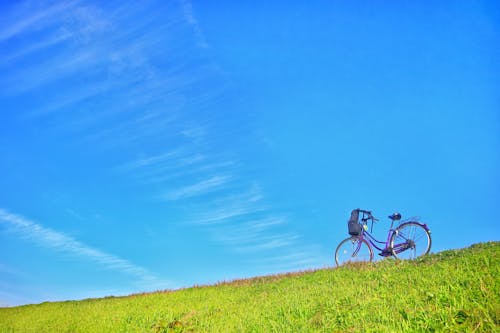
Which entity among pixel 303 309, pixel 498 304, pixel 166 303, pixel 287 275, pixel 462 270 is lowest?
pixel 498 304

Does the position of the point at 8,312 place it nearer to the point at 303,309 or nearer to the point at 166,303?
the point at 166,303

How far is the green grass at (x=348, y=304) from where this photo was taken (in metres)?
6.33

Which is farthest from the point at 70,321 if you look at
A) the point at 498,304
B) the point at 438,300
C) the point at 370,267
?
the point at 498,304

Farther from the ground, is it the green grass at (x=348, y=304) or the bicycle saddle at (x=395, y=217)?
the bicycle saddle at (x=395, y=217)

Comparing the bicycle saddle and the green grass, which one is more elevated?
the bicycle saddle

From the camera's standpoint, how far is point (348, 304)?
8.16 meters

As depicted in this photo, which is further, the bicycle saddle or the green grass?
the bicycle saddle

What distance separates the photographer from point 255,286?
1589 centimetres

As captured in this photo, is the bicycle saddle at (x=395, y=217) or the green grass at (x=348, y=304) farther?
the bicycle saddle at (x=395, y=217)

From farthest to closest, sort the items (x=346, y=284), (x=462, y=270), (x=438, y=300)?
(x=346, y=284)
(x=462, y=270)
(x=438, y=300)

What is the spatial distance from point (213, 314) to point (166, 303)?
4.79 m

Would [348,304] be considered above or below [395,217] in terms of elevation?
below

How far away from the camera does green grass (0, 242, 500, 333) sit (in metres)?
6.33

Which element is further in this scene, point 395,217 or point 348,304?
point 395,217
